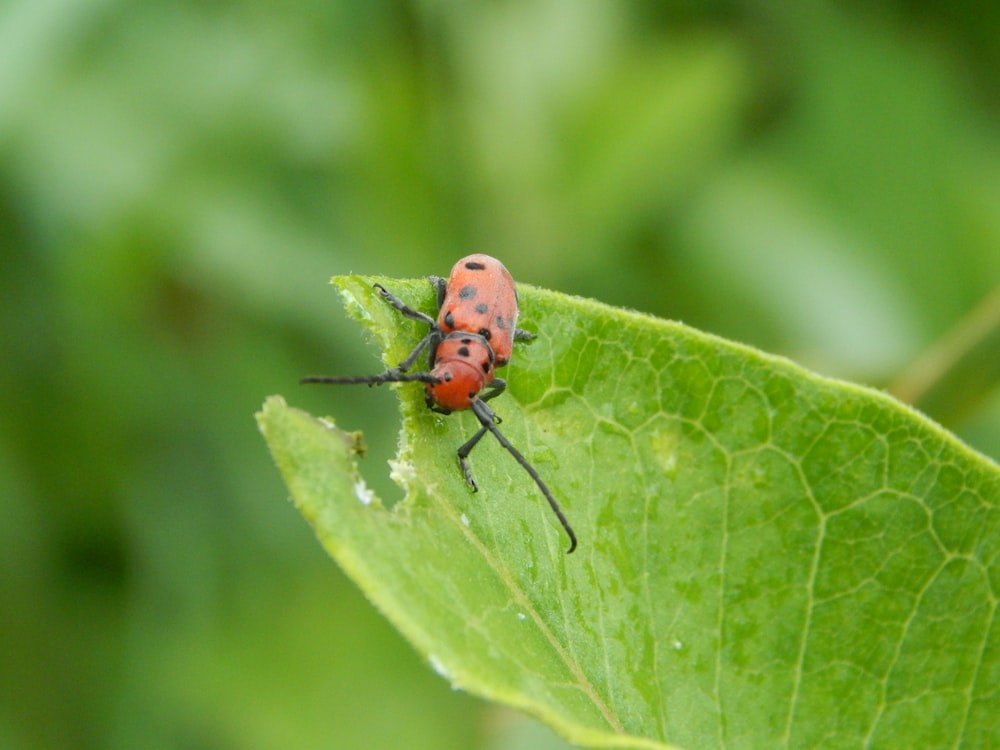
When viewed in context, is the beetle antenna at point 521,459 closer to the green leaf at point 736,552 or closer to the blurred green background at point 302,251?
the green leaf at point 736,552

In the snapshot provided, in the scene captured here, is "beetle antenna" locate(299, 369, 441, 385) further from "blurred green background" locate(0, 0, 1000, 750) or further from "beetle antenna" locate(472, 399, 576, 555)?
"blurred green background" locate(0, 0, 1000, 750)

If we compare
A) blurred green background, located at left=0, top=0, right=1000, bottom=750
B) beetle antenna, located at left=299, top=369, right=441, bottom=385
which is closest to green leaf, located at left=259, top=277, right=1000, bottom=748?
beetle antenna, located at left=299, top=369, right=441, bottom=385

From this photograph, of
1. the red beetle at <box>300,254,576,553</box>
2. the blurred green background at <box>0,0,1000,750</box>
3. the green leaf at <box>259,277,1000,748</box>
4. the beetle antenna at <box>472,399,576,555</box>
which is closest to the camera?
the green leaf at <box>259,277,1000,748</box>

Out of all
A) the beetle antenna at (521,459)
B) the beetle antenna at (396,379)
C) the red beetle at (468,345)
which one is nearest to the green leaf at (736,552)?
the beetle antenna at (521,459)

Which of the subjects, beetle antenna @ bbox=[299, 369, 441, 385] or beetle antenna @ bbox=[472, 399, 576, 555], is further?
beetle antenna @ bbox=[299, 369, 441, 385]

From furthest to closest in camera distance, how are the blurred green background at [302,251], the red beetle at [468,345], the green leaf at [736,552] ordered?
the blurred green background at [302,251] < the red beetle at [468,345] < the green leaf at [736,552]

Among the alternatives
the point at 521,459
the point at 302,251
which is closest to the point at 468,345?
the point at 521,459
